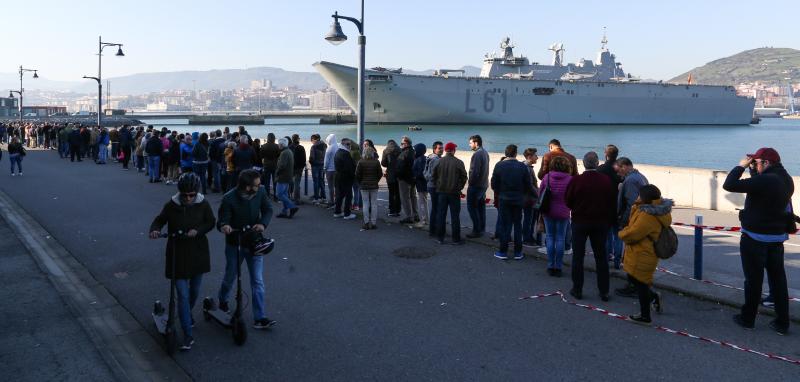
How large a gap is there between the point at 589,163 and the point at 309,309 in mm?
3684

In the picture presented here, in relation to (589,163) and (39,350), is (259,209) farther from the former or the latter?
(589,163)

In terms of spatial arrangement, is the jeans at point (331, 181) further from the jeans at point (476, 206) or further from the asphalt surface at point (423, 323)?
the jeans at point (476, 206)

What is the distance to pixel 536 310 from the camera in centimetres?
647

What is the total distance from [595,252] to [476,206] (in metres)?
3.54

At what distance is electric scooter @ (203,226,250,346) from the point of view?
17.9 feet

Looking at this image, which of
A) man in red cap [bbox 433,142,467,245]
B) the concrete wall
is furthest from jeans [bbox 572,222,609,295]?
the concrete wall

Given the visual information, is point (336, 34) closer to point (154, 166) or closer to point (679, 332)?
point (154, 166)

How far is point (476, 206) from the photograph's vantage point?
1026 centimetres

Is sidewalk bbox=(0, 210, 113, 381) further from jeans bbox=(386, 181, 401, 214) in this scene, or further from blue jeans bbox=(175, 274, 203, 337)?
jeans bbox=(386, 181, 401, 214)

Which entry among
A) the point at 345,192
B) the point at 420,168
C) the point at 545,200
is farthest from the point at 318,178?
the point at 545,200

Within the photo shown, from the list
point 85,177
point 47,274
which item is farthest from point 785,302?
point 85,177

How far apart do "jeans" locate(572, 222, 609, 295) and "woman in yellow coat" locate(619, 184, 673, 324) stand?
2.69 ft

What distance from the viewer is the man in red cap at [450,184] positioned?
31.2 ft

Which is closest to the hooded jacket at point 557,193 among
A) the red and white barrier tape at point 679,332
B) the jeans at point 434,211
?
the red and white barrier tape at point 679,332
